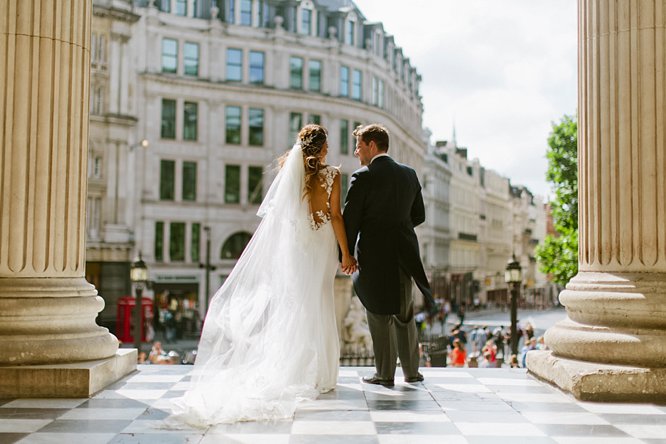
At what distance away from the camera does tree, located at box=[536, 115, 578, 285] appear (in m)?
43.9

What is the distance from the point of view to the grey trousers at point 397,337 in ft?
26.9

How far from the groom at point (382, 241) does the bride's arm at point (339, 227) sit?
94 millimetres

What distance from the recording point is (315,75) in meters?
53.7

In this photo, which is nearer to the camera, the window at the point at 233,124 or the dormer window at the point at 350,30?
the window at the point at 233,124

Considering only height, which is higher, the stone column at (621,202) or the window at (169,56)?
the window at (169,56)

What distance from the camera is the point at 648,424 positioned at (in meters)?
6.39

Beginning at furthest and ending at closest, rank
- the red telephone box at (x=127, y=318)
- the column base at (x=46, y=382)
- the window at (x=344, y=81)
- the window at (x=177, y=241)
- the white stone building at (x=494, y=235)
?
the white stone building at (x=494, y=235), the window at (x=344, y=81), the window at (x=177, y=241), the red telephone box at (x=127, y=318), the column base at (x=46, y=382)

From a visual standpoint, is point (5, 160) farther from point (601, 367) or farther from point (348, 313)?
point (348, 313)

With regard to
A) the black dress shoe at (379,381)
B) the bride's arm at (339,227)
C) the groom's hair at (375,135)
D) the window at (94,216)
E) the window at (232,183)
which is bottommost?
the black dress shoe at (379,381)

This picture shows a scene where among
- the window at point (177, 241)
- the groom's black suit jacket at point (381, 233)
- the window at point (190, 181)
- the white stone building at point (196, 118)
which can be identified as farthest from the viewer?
the window at point (190, 181)

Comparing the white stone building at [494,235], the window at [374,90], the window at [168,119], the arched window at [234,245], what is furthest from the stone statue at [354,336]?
the white stone building at [494,235]

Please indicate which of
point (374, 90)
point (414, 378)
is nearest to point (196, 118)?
point (374, 90)

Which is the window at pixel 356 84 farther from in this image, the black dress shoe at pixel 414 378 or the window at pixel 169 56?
the black dress shoe at pixel 414 378

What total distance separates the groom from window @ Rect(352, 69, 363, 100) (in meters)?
47.5
